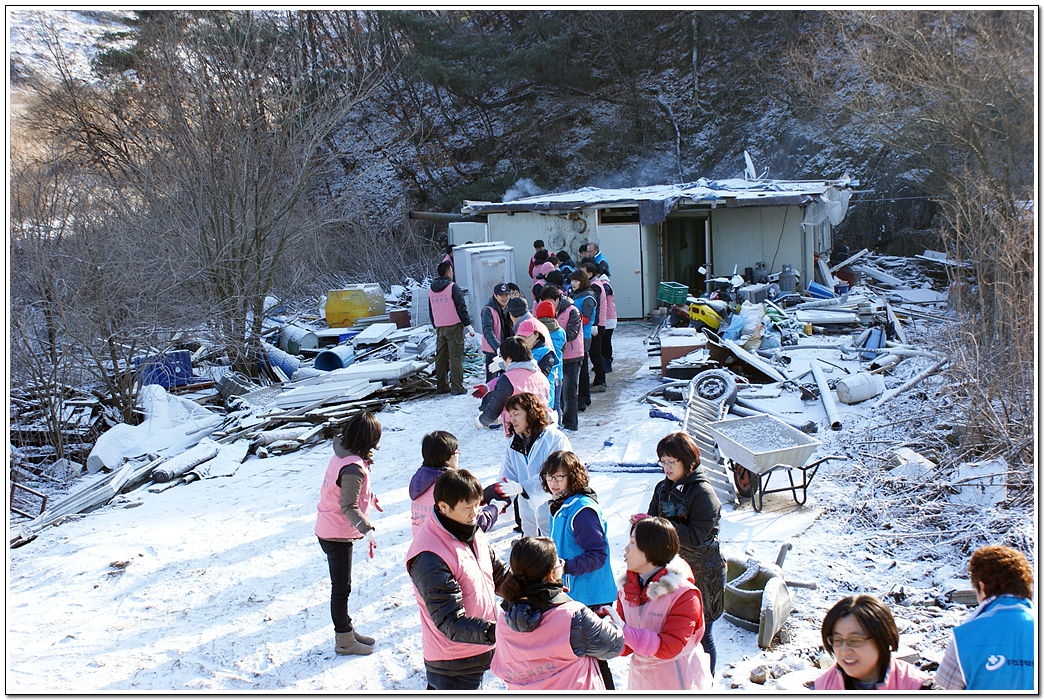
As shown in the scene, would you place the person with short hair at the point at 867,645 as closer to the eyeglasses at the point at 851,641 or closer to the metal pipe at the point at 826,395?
the eyeglasses at the point at 851,641

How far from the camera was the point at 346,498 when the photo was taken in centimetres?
396

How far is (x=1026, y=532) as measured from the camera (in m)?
5.11

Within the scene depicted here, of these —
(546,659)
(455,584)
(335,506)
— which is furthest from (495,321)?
(546,659)

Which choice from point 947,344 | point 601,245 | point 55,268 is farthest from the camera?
point 601,245

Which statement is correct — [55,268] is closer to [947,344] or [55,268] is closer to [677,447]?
[677,447]

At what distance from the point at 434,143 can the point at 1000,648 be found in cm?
3363

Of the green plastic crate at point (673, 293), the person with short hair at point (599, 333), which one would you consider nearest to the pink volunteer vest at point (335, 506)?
the person with short hair at point (599, 333)

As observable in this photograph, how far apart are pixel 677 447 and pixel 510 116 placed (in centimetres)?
3305

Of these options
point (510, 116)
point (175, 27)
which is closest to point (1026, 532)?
point (175, 27)

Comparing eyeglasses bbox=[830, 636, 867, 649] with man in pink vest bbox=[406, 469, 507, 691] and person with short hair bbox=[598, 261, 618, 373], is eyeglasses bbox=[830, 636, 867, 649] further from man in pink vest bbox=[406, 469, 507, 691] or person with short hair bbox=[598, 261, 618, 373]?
person with short hair bbox=[598, 261, 618, 373]

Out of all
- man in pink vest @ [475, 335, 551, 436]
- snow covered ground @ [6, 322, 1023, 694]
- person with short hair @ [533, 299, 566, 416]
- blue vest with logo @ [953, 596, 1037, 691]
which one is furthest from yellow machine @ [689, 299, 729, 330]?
blue vest with logo @ [953, 596, 1037, 691]

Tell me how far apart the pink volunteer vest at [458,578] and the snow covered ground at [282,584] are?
3.66 ft

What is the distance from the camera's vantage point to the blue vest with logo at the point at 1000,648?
101 inches

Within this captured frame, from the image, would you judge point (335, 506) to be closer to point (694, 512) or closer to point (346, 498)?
point (346, 498)
